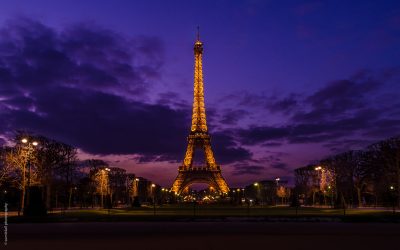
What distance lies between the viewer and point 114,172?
11994cm

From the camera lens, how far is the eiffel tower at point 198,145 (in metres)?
138

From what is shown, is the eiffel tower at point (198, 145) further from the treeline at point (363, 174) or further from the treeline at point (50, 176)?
the treeline at point (363, 174)

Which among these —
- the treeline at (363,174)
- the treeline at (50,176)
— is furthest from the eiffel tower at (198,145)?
the treeline at (363,174)

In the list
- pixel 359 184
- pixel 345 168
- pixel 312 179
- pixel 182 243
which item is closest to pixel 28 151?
pixel 182 243

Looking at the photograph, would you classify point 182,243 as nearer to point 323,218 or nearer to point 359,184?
point 323,218

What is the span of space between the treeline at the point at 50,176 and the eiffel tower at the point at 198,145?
59.3 feet

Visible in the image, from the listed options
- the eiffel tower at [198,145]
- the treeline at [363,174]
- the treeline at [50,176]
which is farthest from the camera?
the eiffel tower at [198,145]

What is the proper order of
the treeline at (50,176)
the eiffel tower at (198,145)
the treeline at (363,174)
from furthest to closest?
the eiffel tower at (198,145), the treeline at (363,174), the treeline at (50,176)

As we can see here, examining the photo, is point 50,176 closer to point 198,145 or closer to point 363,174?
point 363,174

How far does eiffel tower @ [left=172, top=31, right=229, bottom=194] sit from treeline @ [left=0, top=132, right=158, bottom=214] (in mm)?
18072

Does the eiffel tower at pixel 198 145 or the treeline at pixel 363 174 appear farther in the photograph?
the eiffel tower at pixel 198 145

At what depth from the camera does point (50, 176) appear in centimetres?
6894

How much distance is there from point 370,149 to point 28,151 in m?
66.2

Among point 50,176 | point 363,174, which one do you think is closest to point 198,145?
point 363,174
